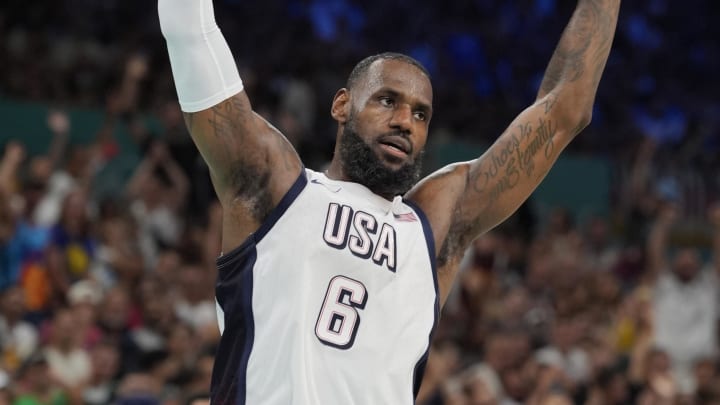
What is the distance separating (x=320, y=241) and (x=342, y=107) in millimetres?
569

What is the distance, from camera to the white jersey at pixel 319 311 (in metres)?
3.12

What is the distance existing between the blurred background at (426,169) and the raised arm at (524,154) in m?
3.26

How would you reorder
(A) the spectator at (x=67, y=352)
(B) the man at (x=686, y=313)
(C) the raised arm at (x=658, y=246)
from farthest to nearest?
(C) the raised arm at (x=658, y=246)
(B) the man at (x=686, y=313)
(A) the spectator at (x=67, y=352)

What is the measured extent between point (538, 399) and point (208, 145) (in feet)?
19.9

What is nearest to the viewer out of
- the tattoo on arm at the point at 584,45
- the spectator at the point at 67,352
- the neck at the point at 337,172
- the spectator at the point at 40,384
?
the neck at the point at 337,172

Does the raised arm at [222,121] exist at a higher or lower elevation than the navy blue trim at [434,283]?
higher

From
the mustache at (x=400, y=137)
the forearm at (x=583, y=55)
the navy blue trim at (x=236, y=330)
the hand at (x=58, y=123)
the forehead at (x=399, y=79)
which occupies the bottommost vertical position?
the navy blue trim at (x=236, y=330)

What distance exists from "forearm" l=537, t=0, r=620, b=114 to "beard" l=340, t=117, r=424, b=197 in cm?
59

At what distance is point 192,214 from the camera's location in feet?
35.0

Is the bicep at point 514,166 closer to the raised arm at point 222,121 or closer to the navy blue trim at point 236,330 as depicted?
the raised arm at point 222,121

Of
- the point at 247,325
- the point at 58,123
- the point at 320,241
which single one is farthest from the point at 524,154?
the point at 58,123

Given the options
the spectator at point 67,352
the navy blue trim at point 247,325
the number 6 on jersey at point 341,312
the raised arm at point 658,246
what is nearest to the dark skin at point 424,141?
the navy blue trim at point 247,325

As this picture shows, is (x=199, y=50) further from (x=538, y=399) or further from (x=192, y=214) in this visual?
(x=192, y=214)

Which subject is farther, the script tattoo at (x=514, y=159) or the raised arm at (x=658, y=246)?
the raised arm at (x=658, y=246)
